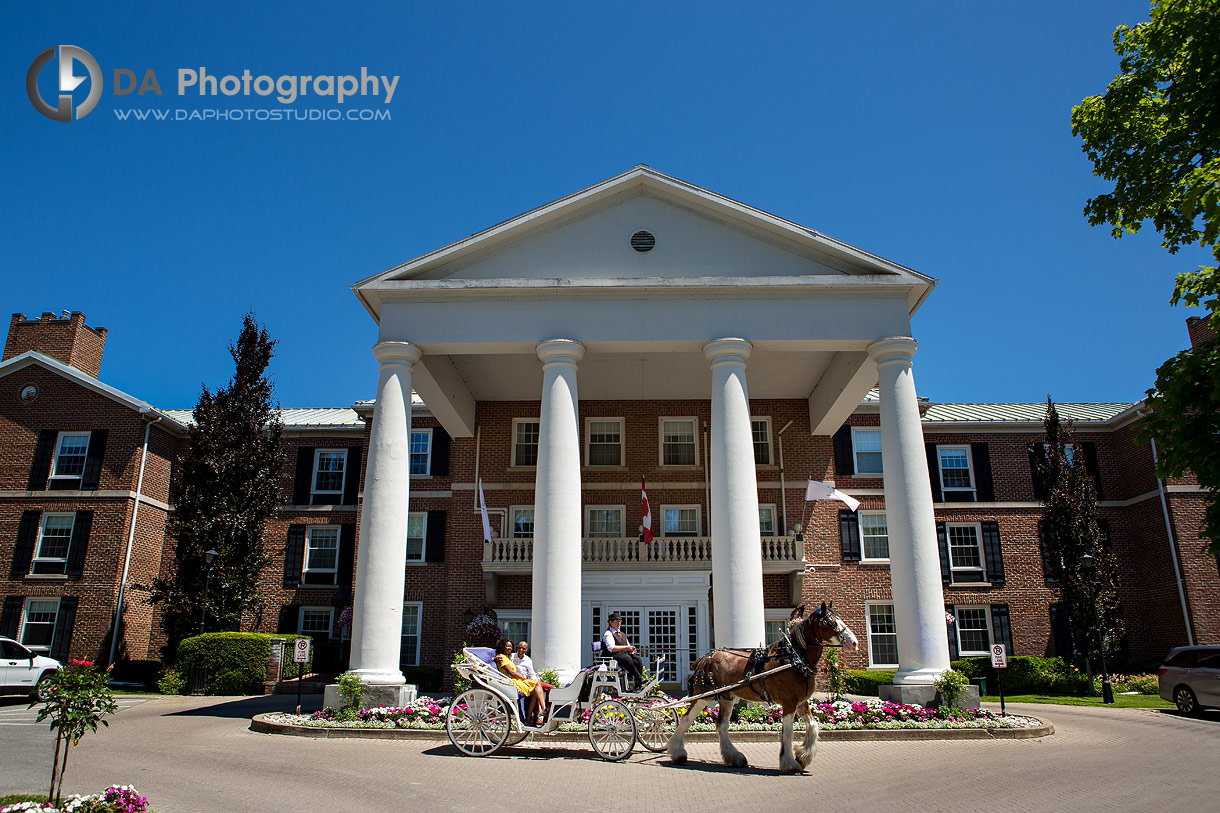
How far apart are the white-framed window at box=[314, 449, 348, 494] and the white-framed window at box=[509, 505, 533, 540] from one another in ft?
30.1

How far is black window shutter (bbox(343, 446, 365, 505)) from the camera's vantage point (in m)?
34.3

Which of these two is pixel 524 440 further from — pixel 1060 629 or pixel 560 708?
pixel 1060 629

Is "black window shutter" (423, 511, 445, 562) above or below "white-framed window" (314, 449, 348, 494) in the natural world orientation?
below

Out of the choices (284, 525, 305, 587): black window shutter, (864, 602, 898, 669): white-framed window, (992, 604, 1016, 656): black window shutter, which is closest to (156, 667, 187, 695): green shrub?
(284, 525, 305, 587): black window shutter

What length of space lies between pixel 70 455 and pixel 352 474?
10.8 m

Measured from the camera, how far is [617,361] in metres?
26.1

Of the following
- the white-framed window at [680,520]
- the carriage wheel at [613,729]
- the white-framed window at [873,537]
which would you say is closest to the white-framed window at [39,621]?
the white-framed window at [680,520]

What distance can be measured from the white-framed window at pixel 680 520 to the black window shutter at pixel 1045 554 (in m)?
13.1

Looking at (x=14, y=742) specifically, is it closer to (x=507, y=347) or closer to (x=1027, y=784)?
(x=507, y=347)

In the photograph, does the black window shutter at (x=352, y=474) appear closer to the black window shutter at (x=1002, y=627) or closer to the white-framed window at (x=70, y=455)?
the white-framed window at (x=70, y=455)

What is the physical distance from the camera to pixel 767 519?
29328 mm

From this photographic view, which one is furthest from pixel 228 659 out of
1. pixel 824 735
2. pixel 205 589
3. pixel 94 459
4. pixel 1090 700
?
pixel 1090 700

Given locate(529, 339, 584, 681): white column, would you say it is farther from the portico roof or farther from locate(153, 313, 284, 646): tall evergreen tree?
locate(153, 313, 284, 646): tall evergreen tree

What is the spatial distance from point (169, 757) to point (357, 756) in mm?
3039
